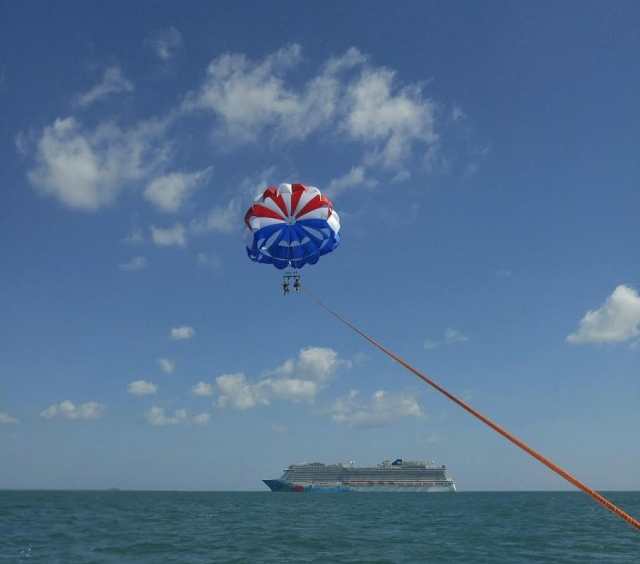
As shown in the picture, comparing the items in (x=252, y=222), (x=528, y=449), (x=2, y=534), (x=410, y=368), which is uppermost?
(x=252, y=222)

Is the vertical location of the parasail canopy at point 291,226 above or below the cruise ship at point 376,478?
above

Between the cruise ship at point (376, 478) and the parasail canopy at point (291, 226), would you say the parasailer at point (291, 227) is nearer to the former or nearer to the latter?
the parasail canopy at point (291, 226)

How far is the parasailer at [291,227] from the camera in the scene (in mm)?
19531

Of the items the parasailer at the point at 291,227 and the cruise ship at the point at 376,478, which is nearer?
the parasailer at the point at 291,227

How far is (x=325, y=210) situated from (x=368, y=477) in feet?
424

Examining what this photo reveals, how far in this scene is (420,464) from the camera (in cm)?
13838

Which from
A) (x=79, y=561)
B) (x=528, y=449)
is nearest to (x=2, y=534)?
→ (x=79, y=561)

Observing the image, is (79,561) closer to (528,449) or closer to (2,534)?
(2,534)

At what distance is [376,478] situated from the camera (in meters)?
137

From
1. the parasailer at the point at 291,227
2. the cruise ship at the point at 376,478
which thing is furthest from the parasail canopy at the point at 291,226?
the cruise ship at the point at 376,478

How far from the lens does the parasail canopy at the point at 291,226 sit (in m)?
19.5

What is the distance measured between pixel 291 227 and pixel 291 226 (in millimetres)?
84

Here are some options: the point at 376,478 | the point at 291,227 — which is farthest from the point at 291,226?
the point at 376,478

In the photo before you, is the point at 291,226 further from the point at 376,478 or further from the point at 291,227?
the point at 376,478
